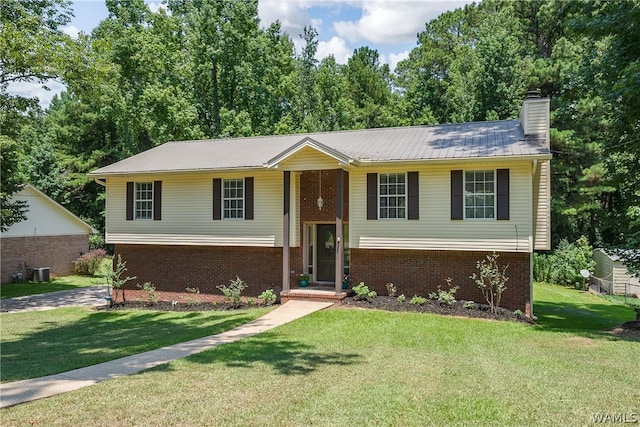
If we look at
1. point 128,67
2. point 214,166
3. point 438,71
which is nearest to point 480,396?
point 214,166

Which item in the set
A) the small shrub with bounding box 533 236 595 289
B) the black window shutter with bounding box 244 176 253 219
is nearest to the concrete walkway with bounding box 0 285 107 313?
the black window shutter with bounding box 244 176 253 219

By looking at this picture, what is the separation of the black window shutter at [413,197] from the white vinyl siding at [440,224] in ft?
0.40

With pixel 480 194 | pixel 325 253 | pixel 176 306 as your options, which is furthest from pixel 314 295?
pixel 480 194

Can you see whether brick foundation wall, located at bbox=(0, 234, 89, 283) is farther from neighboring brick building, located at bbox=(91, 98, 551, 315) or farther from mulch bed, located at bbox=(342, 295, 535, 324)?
mulch bed, located at bbox=(342, 295, 535, 324)

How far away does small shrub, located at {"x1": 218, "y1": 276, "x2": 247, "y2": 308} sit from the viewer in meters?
15.0

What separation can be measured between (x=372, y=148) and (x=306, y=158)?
8.22 feet

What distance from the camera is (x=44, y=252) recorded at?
25344 mm

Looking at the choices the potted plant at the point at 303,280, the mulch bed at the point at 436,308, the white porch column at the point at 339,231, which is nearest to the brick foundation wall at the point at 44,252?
the potted plant at the point at 303,280

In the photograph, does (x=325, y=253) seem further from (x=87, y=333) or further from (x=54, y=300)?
(x=54, y=300)

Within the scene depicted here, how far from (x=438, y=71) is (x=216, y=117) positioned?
17.2m

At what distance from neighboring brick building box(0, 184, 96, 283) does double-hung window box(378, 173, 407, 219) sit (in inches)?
729

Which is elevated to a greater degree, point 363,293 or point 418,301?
point 363,293

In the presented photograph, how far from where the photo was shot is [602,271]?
24.1 m

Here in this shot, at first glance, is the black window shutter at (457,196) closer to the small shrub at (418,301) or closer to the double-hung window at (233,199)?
the small shrub at (418,301)
